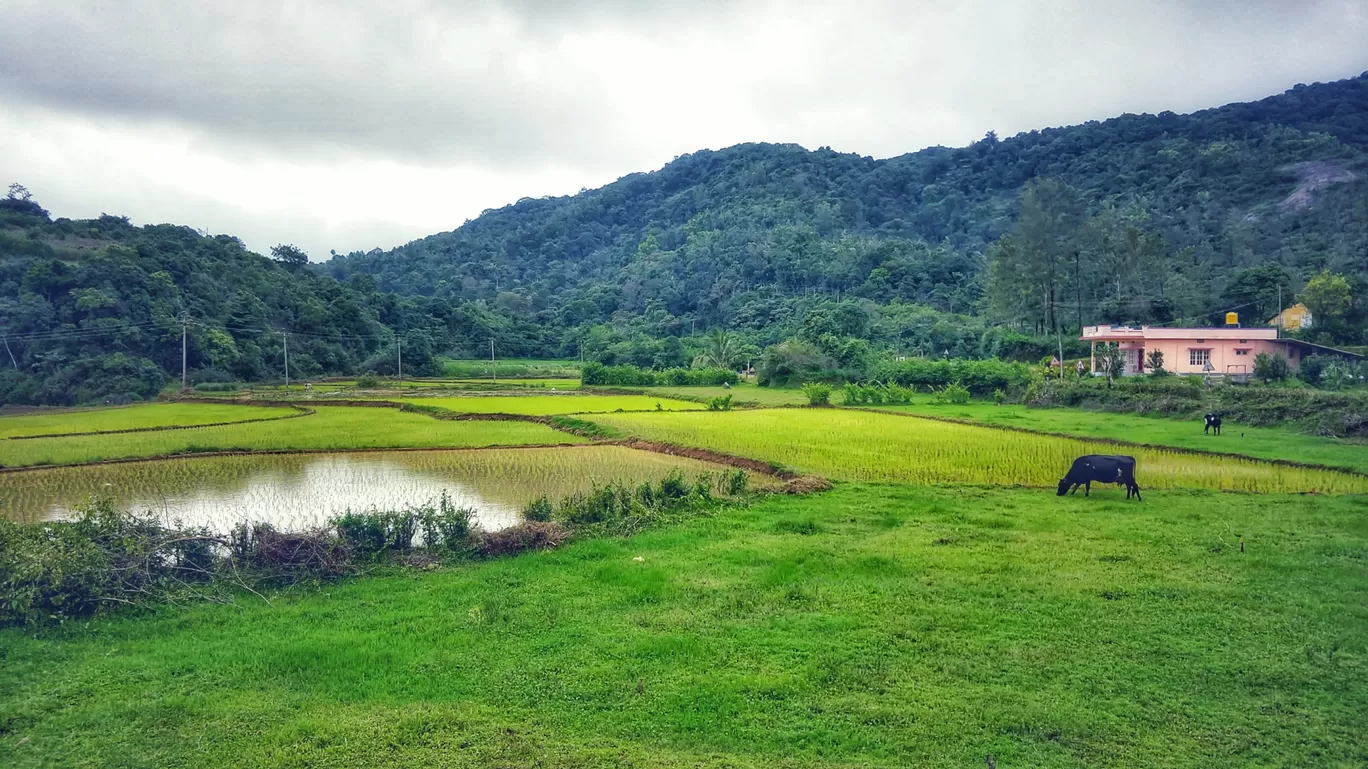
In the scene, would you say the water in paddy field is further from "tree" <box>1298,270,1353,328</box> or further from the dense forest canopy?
"tree" <box>1298,270,1353,328</box>

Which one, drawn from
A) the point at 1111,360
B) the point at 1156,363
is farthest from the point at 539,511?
the point at 1156,363

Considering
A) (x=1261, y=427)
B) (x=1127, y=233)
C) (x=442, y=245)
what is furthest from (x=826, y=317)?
(x=442, y=245)

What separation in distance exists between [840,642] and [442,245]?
122 metres

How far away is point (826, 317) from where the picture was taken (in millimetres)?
54469

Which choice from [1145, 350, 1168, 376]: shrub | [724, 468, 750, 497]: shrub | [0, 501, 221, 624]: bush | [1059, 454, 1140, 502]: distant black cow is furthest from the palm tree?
[0, 501, 221, 624]: bush

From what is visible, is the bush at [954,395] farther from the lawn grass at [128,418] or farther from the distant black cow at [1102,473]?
the lawn grass at [128,418]

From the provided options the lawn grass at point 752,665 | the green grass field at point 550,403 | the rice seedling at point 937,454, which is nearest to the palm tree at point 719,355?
the green grass field at point 550,403

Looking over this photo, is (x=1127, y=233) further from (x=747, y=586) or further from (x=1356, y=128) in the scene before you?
(x=1356, y=128)

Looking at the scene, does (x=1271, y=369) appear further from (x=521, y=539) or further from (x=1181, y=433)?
(x=521, y=539)

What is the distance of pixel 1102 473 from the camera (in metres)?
12.7

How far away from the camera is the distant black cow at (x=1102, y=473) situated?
41.0ft

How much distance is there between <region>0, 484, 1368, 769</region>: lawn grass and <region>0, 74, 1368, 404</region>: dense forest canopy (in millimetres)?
38829

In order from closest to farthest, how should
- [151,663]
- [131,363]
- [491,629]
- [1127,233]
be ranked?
[151,663], [491,629], [131,363], [1127,233]

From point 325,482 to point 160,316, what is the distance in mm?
39375
